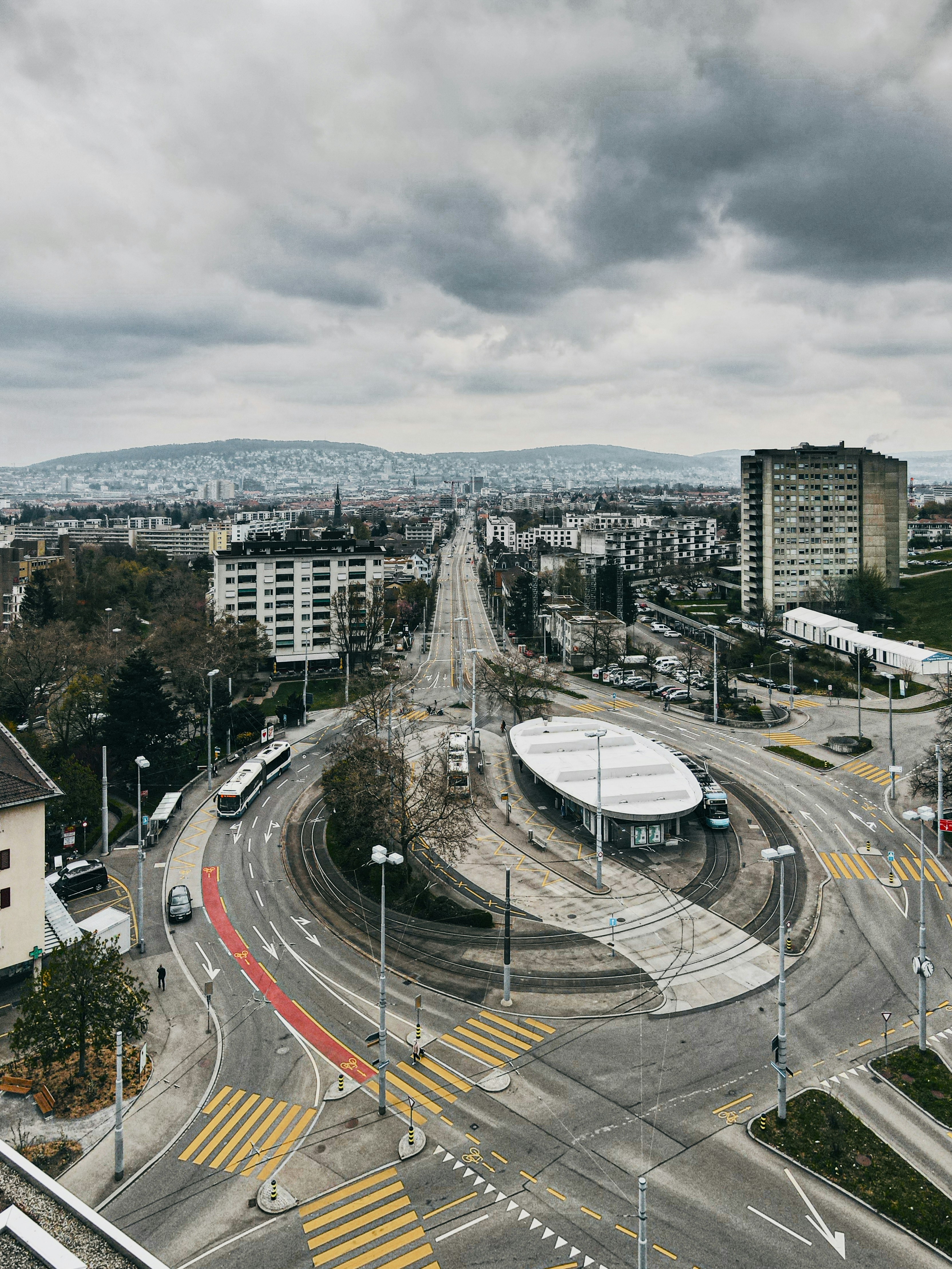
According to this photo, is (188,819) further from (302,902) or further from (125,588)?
(125,588)

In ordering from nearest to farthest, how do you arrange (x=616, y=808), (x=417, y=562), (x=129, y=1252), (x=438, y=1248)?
(x=129, y=1252) < (x=438, y=1248) < (x=616, y=808) < (x=417, y=562)

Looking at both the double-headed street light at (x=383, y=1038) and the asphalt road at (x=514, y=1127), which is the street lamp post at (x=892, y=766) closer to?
the asphalt road at (x=514, y=1127)

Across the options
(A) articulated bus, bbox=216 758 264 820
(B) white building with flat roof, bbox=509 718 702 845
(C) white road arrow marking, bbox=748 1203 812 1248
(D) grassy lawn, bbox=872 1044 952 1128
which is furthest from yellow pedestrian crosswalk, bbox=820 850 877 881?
(A) articulated bus, bbox=216 758 264 820

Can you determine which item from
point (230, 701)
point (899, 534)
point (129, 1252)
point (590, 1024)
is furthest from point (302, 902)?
point (899, 534)

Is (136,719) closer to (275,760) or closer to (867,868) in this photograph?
(275,760)

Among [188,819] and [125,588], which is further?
[125,588]

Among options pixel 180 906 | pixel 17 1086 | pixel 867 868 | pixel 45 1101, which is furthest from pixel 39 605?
pixel 867 868
